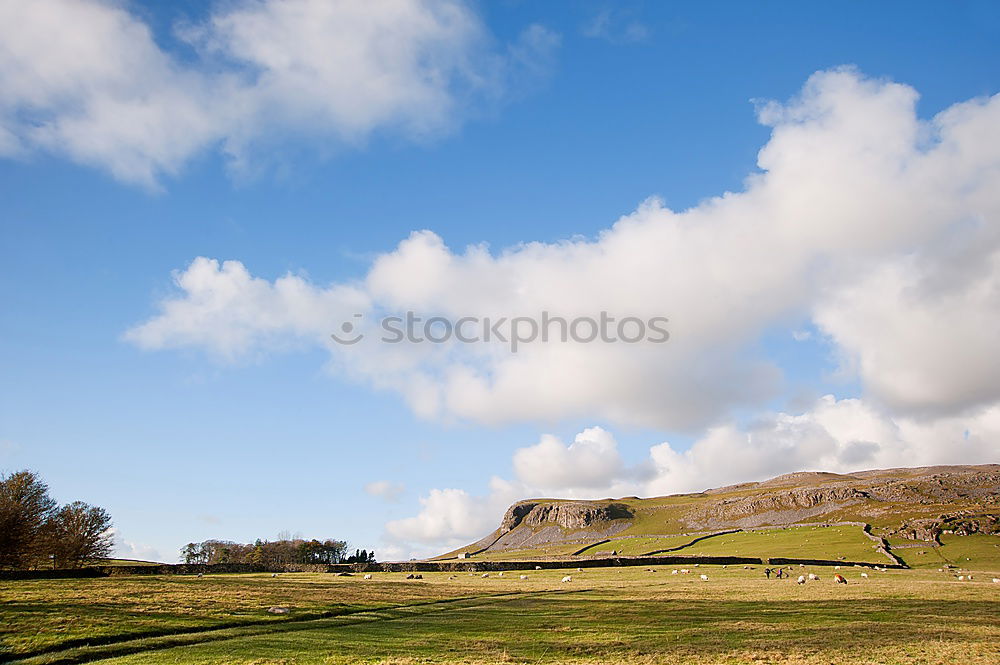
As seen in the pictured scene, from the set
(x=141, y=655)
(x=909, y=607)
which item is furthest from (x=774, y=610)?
(x=141, y=655)

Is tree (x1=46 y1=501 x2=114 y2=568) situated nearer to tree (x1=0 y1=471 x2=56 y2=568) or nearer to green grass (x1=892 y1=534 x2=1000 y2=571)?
tree (x1=0 y1=471 x2=56 y2=568)

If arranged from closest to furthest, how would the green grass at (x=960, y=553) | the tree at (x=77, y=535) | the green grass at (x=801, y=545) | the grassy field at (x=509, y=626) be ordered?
the grassy field at (x=509, y=626) < the tree at (x=77, y=535) < the green grass at (x=960, y=553) < the green grass at (x=801, y=545)

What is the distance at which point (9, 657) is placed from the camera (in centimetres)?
2745

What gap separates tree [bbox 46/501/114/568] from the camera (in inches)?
3585

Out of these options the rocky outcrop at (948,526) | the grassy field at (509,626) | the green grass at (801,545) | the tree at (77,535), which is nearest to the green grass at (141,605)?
the grassy field at (509,626)

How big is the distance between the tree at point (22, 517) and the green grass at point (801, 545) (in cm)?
13972

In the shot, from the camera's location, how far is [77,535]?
95.9m

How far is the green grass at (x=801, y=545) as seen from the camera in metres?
140

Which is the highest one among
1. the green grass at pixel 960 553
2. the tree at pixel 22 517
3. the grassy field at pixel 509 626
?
the tree at pixel 22 517

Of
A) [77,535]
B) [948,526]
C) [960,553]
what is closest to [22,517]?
[77,535]

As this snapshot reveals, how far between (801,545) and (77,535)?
15875 centimetres

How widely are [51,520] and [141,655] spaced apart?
75.5 metres

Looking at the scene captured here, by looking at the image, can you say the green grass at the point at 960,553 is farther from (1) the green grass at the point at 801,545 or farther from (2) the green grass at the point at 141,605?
(2) the green grass at the point at 141,605

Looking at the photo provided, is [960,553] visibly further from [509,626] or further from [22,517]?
[22,517]
